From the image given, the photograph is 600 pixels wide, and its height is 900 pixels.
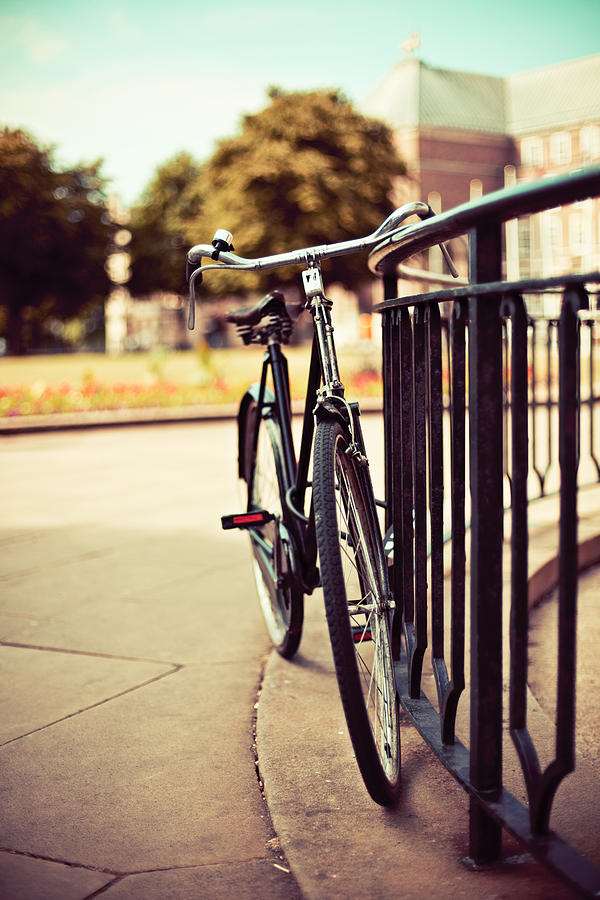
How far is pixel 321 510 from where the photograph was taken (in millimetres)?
2160

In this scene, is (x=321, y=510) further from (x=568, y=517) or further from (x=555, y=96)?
(x=555, y=96)

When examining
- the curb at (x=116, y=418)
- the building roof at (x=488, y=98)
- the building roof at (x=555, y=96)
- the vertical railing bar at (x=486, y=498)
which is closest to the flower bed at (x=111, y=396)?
the curb at (x=116, y=418)

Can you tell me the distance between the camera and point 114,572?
Result: 4.78 m

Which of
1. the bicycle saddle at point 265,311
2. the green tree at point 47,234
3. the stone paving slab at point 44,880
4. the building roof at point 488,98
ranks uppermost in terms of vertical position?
the building roof at point 488,98

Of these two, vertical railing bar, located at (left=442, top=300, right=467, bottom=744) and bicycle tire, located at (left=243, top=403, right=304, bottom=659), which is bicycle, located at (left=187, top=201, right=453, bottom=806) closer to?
bicycle tire, located at (left=243, top=403, right=304, bottom=659)

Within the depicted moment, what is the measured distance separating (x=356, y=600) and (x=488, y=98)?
78206mm

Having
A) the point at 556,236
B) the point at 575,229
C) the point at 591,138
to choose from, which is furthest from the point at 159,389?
the point at 591,138

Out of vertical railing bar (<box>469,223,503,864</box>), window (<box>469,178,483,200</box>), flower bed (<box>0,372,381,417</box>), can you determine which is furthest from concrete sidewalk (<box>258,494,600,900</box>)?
window (<box>469,178,483,200</box>)

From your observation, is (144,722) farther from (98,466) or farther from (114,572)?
(98,466)

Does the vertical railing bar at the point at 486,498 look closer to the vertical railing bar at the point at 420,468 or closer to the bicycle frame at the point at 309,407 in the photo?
the vertical railing bar at the point at 420,468

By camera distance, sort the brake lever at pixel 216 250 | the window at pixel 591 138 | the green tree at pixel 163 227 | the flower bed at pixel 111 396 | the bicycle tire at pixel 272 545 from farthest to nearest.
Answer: the window at pixel 591 138, the green tree at pixel 163 227, the flower bed at pixel 111 396, the bicycle tire at pixel 272 545, the brake lever at pixel 216 250

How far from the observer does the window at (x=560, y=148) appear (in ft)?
240

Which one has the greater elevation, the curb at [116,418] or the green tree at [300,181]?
the green tree at [300,181]

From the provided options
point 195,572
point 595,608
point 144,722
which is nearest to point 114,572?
point 195,572
